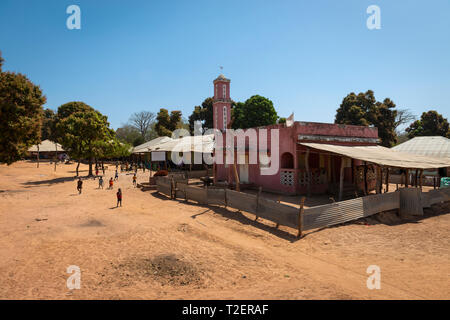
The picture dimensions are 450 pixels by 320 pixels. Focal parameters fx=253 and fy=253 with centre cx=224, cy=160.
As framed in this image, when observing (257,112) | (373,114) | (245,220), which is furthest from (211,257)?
(257,112)

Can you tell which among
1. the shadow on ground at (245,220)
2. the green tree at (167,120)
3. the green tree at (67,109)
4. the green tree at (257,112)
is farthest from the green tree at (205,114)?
the shadow on ground at (245,220)

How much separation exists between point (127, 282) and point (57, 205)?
12240 millimetres

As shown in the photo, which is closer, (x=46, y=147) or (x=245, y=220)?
(x=245, y=220)

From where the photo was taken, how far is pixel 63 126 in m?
28.5

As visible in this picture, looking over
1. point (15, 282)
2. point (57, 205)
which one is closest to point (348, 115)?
point (57, 205)

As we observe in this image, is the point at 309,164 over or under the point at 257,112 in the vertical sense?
under

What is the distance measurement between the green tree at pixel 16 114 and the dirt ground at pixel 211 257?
9764 mm

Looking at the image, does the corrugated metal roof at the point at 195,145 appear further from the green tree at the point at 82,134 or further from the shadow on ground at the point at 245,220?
the shadow on ground at the point at 245,220

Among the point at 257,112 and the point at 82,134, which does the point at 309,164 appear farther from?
the point at 257,112

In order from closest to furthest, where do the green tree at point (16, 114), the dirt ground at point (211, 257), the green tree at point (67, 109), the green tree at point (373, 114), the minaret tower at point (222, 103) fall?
the dirt ground at point (211, 257), the green tree at point (16, 114), the minaret tower at point (222, 103), the green tree at point (373, 114), the green tree at point (67, 109)

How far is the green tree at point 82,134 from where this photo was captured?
2845 cm

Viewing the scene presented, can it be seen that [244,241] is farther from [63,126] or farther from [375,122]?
[375,122]

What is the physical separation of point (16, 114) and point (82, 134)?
369 inches

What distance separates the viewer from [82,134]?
2883 centimetres
